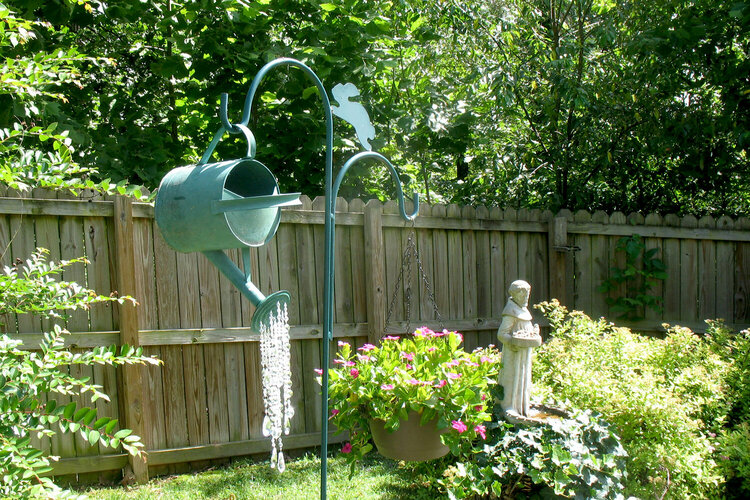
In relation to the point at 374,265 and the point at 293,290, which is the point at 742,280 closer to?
the point at 374,265

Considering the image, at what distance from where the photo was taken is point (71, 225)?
3.55 m

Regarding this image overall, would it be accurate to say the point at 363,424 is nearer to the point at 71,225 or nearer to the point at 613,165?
the point at 71,225

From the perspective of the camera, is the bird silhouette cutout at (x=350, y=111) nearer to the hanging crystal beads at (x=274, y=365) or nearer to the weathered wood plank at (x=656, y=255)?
the hanging crystal beads at (x=274, y=365)

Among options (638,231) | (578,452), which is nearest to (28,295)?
(578,452)

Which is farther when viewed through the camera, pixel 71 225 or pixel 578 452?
pixel 71 225

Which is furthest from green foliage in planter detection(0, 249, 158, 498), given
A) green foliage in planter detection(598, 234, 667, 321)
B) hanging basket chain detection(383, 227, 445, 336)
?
green foliage in planter detection(598, 234, 667, 321)

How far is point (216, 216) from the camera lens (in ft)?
4.83

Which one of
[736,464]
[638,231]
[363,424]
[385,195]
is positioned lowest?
[736,464]

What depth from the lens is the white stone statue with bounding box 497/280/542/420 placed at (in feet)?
9.59

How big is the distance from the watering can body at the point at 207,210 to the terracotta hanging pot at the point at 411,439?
131cm

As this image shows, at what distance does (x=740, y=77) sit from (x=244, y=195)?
201 inches

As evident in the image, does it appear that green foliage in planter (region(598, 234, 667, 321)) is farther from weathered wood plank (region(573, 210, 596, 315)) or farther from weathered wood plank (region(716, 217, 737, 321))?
weathered wood plank (region(716, 217, 737, 321))

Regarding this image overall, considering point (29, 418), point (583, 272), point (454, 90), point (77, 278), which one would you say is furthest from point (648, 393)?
point (454, 90)

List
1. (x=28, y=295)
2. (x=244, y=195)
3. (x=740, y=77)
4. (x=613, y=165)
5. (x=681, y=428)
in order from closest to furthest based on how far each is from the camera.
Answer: (x=244, y=195) < (x=28, y=295) < (x=681, y=428) < (x=740, y=77) < (x=613, y=165)
